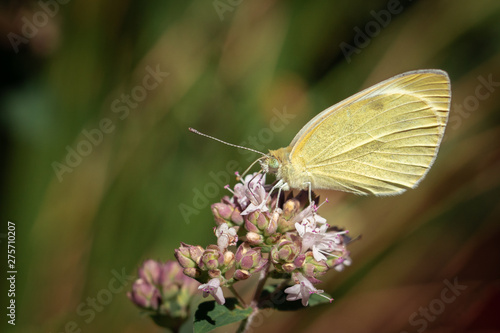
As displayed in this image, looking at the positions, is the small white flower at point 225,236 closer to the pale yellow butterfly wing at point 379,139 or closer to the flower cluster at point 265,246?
the flower cluster at point 265,246

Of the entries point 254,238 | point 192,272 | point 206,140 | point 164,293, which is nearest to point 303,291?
point 254,238

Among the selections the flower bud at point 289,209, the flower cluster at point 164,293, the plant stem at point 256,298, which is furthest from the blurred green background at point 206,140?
the flower bud at point 289,209

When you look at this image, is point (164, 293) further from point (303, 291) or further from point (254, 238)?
point (303, 291)

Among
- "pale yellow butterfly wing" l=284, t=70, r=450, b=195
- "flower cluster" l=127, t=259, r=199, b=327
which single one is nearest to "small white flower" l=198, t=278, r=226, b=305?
"flower cluster" l=127, t=259, r=199, b=327

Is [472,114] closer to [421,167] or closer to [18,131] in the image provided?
[421,167]

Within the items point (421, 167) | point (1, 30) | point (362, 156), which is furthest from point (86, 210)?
point (421, 167)

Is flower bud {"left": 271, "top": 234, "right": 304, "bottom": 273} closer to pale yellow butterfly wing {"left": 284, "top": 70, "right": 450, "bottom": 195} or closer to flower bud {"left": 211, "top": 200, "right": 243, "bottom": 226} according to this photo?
flower bud {"left": 211, "top": 200, "right": 243, "bottom": 226}
